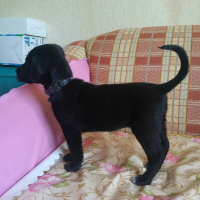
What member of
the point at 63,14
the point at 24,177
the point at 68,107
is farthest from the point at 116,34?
the point at 24,177

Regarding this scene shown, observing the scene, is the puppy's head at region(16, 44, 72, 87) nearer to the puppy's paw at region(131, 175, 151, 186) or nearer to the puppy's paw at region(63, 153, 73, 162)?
the puppy's paw at region(63, 153, 73, 162)

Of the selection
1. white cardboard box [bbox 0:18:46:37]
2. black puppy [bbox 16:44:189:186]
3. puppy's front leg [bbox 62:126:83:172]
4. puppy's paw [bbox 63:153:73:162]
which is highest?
white cardboard box [bbox 0:18:46:37]

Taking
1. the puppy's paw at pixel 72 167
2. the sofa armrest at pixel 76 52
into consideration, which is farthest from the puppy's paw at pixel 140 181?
the sofa armrest at pixel 76 52

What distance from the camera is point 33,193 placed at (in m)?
0.80

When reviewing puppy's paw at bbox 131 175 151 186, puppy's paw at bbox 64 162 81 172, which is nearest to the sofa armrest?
puppy's paw at bbox 64 162 81 172

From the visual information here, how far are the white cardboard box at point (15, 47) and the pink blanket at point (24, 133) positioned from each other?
26.8 inches

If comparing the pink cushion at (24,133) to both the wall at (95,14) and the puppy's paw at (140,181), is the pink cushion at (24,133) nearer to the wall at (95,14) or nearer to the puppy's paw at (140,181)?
the puppy's paw at (140,181)

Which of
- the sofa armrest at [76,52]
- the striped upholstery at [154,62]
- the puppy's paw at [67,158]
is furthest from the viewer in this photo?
the sofa armrest at [76,52]

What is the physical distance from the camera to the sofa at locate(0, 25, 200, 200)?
0.83m

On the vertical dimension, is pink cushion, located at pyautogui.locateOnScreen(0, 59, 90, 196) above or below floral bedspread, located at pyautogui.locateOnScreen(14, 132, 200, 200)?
above

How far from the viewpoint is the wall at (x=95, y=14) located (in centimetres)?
151

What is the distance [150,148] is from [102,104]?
0.25 meters

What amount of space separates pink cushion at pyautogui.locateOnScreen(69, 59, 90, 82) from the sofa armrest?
0.10 feet

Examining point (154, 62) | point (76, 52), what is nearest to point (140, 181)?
point (154, 62)
